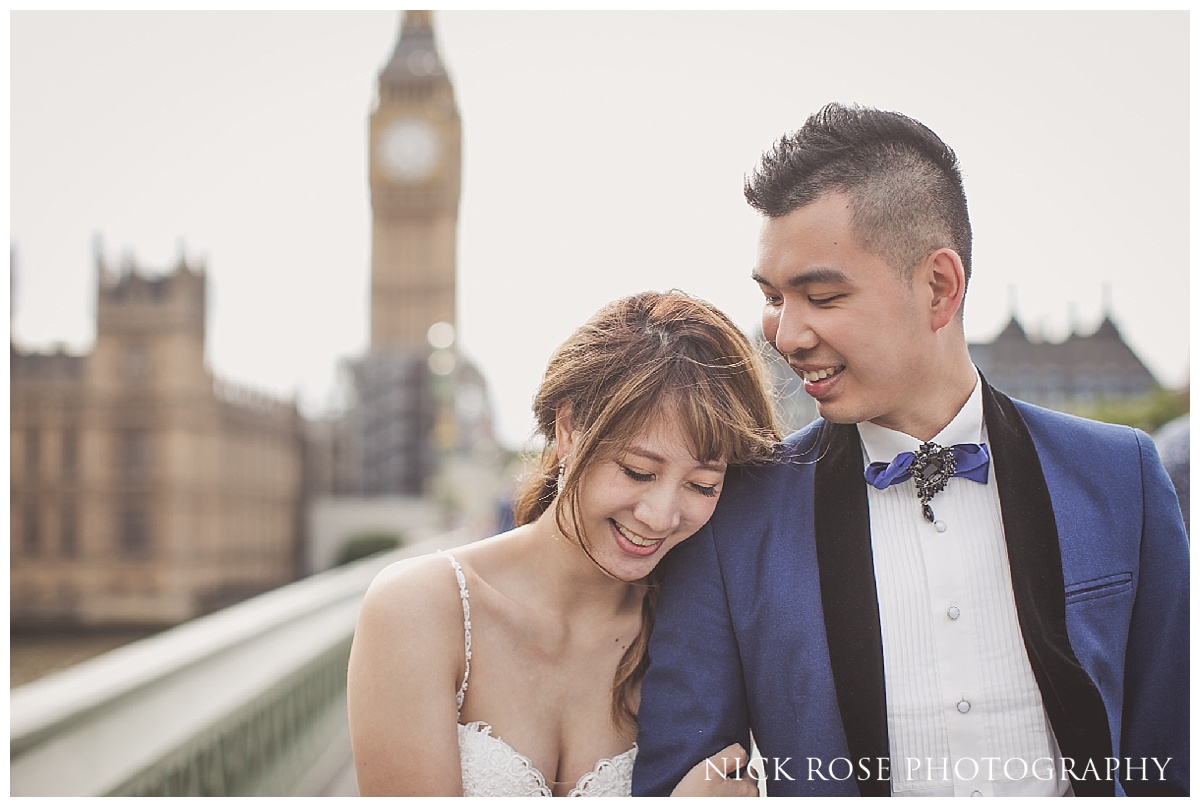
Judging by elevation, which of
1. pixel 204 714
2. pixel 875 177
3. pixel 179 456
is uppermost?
pixel 875 177

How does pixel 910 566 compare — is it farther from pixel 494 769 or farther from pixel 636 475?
pixel 494 769

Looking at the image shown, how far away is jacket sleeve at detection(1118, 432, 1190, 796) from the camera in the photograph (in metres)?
1.70

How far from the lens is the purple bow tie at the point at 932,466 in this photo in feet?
5.64

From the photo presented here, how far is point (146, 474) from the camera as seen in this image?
2167 cm

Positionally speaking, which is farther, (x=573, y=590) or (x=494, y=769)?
(x=573, y=590)

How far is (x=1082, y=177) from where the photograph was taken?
254 cm

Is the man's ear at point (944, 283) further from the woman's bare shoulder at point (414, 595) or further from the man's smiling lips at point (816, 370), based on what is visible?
the woman's bare shoulder at point (414, 595)

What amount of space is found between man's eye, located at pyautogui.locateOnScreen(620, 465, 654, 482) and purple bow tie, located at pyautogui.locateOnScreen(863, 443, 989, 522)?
0.42m

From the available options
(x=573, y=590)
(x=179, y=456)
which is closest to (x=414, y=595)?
(x=573, y=590)

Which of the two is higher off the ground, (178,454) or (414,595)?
(414,595)

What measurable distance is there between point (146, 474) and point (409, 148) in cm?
1868

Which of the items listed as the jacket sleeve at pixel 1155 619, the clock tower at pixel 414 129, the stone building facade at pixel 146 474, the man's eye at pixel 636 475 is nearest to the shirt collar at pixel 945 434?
the jacket sleeve at pixel 1155 619

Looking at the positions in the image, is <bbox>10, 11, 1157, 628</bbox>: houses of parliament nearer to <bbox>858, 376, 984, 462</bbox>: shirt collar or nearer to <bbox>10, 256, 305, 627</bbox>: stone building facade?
<bbox>10, 256, 305, 627</bbox>: stone building facade

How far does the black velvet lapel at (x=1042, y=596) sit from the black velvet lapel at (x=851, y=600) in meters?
0.25
